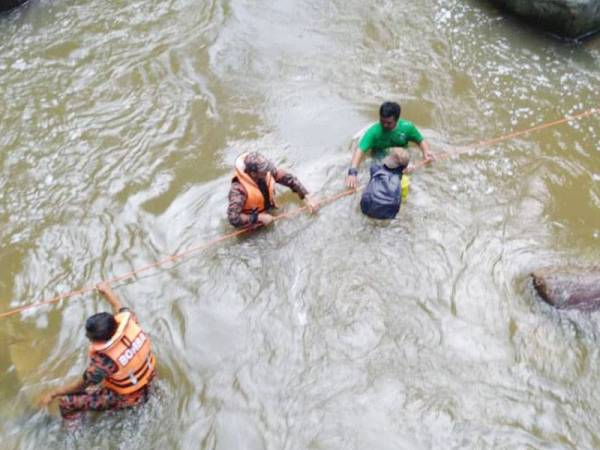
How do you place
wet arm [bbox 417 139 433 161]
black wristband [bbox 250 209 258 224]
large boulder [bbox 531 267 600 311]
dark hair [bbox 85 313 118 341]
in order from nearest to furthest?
dark hair [bbox 85 313 118 341] < large boulder [bbox 531 267 600 311] < black wristband [bbox 250 209 258 224] < wet arm [bbox 417 139 433 161]

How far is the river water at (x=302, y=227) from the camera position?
5.13 meters

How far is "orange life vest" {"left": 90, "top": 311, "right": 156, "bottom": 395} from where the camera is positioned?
14.5 ft

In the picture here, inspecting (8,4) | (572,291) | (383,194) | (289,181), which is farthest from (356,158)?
(8,4)

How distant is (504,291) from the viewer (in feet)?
19.3

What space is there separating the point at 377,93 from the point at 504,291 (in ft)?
12.5

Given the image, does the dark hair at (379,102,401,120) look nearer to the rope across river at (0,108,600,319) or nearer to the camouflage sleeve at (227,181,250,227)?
the rope across river at (0,108,600,319)

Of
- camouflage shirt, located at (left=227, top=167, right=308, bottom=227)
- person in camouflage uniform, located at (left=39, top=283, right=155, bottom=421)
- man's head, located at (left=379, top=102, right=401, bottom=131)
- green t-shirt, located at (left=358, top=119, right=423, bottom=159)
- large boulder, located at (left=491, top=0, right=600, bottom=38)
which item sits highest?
large boulder, located at (left=491, top=0, right=600, bottom=38)

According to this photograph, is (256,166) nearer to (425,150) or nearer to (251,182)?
(251,182)

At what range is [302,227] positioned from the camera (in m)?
A: 6.62

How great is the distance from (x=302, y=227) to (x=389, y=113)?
1716 mm

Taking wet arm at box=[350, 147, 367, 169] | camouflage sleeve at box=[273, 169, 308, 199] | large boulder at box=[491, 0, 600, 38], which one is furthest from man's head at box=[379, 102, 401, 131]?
large boulder at box=[491, 0, 600, 38]

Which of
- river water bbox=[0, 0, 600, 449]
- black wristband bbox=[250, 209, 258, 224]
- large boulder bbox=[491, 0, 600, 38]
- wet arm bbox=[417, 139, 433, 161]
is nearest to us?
river water bbox=[0, 0, 600, 449]

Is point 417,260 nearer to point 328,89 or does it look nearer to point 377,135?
point 377,135

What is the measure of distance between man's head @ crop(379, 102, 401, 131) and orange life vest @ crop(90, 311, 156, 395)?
369cm
